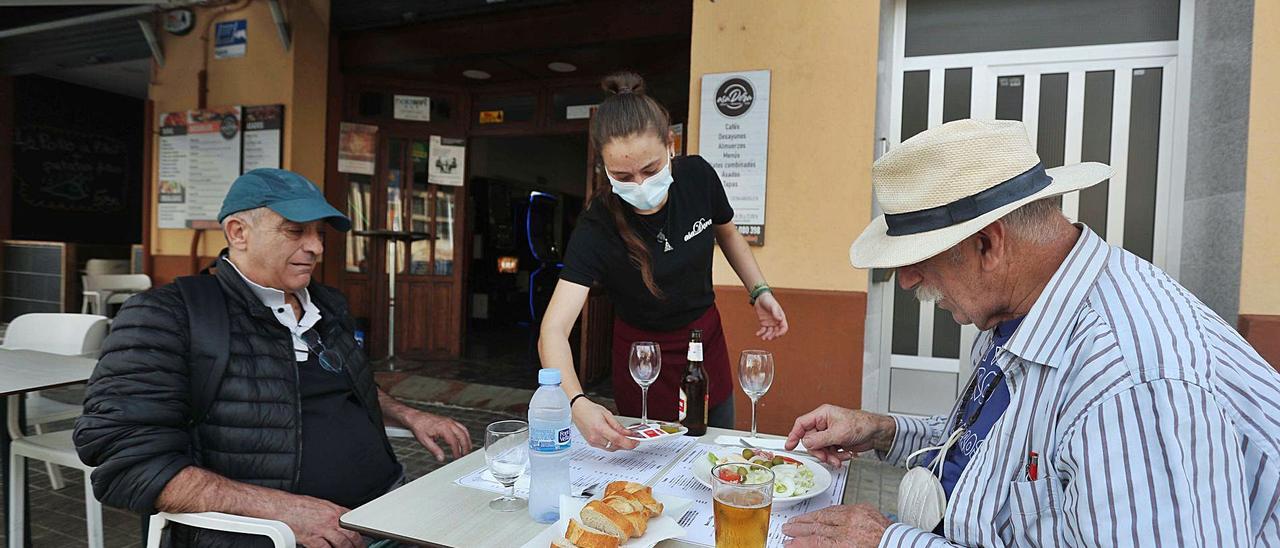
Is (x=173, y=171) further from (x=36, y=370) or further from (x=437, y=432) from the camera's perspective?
(x=437, y=432)

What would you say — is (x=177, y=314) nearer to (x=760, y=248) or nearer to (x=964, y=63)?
(x=760, y=248)

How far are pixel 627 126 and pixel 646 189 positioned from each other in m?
0.23

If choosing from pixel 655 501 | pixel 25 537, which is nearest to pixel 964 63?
pixel 655 501

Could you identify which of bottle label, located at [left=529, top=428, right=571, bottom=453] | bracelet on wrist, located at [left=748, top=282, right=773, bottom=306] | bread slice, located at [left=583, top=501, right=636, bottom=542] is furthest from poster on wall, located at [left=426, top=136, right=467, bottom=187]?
bread slice, located at [left=583, top=501, right=636, bottom=542]

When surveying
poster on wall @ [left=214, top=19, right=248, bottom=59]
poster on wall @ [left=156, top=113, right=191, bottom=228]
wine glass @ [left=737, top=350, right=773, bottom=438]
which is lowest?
wine glass @ [left=737, top=350, right=773, bottom=438]

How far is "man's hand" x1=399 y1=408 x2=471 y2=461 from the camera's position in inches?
87.4

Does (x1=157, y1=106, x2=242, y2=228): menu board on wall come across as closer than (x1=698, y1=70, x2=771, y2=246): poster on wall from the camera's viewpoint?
No

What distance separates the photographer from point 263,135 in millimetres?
6367

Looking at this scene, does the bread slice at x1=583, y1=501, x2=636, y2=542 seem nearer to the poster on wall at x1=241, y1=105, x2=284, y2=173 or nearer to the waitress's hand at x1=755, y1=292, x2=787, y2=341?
the waitress's hand at x1=755, y1=292, x2=787, y2=341

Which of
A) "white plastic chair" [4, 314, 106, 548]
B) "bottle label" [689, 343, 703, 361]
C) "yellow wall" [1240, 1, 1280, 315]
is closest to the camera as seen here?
"bottle label" [689, 343, 703, 361]

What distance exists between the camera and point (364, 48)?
653cm

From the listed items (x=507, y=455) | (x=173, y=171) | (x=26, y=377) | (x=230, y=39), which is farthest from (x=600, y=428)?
(x=173, y=171)

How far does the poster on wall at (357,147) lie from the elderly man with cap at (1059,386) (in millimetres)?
6302

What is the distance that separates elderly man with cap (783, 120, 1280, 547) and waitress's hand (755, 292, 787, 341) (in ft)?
3.85
